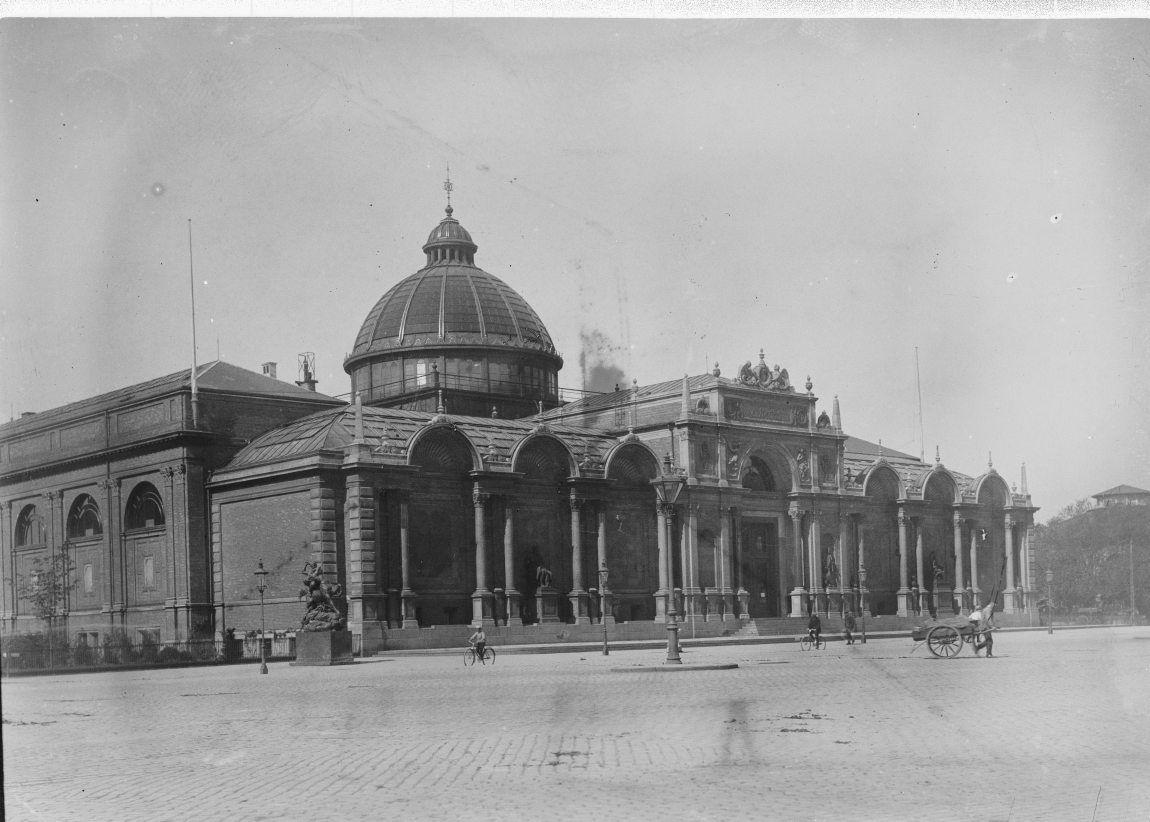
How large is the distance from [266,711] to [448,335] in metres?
44.7

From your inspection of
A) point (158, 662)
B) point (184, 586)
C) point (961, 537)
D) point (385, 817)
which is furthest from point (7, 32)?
point (961, 537)

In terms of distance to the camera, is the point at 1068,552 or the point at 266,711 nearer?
the point at 266,711

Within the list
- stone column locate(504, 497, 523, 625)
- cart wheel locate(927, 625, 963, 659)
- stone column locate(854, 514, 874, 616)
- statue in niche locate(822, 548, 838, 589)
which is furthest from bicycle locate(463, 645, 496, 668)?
stone column locate(854, 514, 874, 616)

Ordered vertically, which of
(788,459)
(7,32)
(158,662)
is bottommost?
Answer: (158,662)

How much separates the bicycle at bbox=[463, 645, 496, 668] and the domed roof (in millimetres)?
28735

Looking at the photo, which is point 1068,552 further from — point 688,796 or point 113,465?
point 688,796

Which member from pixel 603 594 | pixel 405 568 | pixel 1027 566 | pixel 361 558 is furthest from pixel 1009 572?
pixel 361 558

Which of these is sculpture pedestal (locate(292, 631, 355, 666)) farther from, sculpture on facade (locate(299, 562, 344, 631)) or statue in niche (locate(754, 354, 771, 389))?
statue in niche (locate(754, 354, 771, 389))

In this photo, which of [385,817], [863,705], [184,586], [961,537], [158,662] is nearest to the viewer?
[385,817]

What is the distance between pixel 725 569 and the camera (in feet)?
207

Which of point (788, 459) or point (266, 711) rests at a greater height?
point (788, 459)

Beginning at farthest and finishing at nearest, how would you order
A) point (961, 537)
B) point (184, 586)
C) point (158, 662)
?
point (961, 537) < point (184, 586) < point (158, 662)

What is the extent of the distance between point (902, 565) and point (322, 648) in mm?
41818

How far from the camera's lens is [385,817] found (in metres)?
13.2
